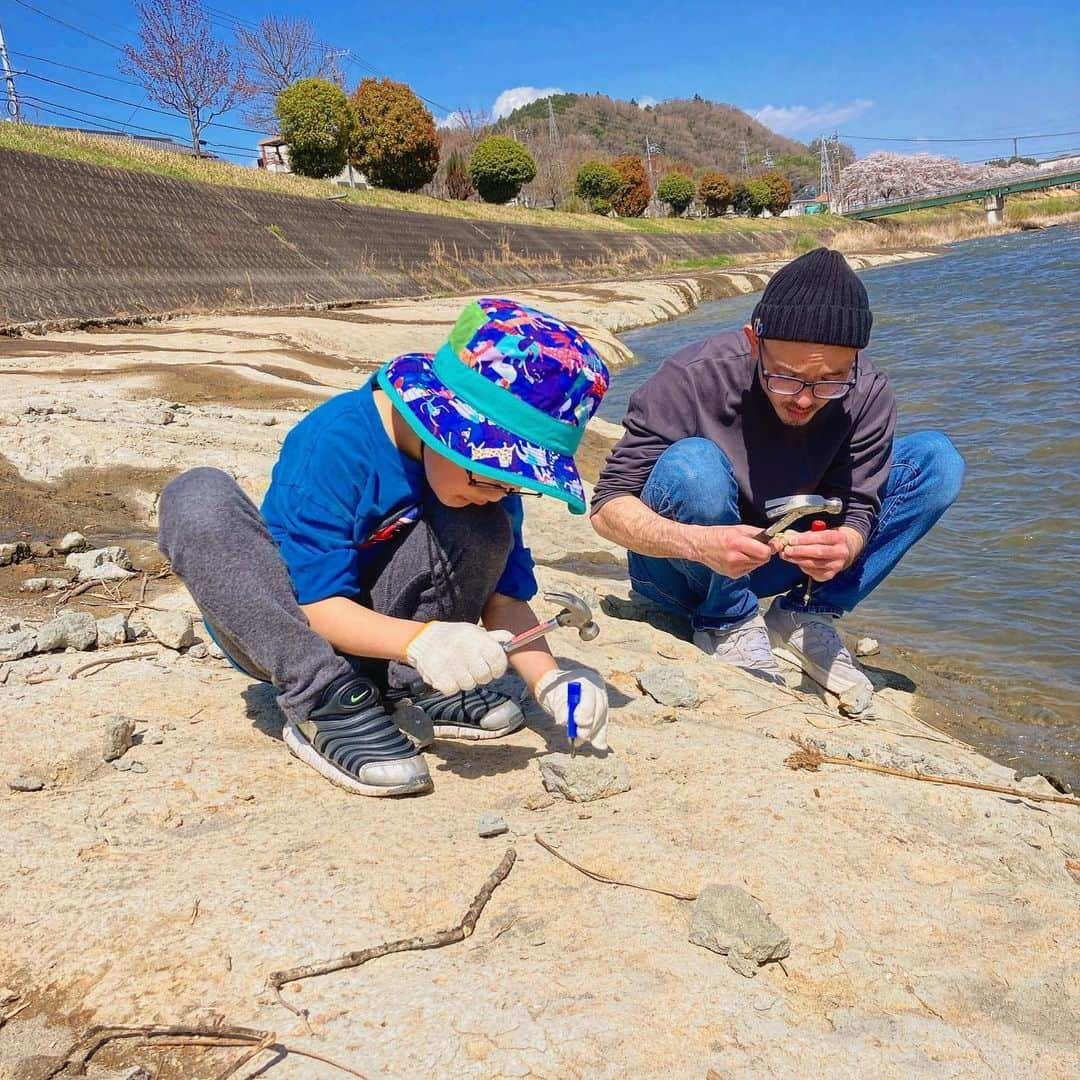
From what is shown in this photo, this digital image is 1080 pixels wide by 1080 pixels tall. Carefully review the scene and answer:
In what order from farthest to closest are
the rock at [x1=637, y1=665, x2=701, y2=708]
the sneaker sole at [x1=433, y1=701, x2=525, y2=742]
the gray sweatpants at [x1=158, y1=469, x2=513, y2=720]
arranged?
the rock at [x1=637, y1=665, x2=701, y2=708], the sneaker sole at [x1=433, y1=701, x2=525, y2=742], the gray sweatpants at [x1=158, y1=469, x2=513, y2=720]

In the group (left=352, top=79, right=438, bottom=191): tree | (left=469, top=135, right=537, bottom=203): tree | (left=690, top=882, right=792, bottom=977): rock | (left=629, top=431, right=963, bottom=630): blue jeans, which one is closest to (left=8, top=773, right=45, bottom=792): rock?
(left=690, top=882, right=792, bottom=977): rock

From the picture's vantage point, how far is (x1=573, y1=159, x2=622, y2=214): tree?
37.9 m

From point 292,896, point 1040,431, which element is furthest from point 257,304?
point 292,896

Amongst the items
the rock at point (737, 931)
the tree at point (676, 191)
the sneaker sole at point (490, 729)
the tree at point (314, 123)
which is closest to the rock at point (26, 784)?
the sneaker sole at point (490, 729)

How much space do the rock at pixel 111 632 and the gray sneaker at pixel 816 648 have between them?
6.11ft

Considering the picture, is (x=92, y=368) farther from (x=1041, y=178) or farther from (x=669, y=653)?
(x=1041, y=178)

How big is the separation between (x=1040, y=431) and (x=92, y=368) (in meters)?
5.87

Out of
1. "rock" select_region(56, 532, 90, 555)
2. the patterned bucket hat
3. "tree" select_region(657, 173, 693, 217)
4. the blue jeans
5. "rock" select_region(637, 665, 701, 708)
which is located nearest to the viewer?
the patterned bucket hat

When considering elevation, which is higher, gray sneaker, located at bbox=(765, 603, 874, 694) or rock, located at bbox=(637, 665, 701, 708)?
rock, located at bbox=(637, 665, 701, 708)

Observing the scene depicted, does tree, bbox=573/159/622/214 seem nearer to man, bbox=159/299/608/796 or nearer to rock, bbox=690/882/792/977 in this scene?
man, bbox=159/299/608/796

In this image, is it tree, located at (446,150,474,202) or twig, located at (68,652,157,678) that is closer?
twig, located at (68,652,157,678)

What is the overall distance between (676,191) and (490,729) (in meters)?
44.3

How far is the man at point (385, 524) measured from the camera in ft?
4.85

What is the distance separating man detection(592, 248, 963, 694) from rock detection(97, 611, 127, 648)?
1.25 metres
